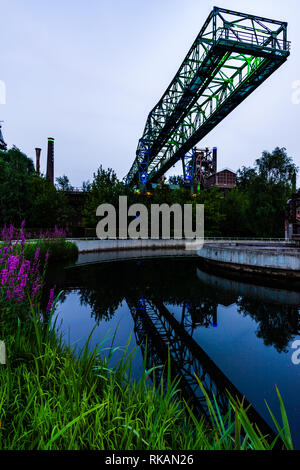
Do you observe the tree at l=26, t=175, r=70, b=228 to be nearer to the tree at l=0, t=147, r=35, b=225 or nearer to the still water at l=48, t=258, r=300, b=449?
the tree at l=0, t=147, r=35, b=225

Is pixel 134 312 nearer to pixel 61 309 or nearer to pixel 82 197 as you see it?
pixel 61 309

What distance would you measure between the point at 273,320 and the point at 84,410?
671 cm

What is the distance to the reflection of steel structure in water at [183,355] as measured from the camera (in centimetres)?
342

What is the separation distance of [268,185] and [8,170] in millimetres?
42577

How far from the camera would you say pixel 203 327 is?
6324 mm

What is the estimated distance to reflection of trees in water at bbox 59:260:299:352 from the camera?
6540 mm

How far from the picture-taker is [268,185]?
128ft

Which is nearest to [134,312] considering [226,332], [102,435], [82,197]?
[226,332]

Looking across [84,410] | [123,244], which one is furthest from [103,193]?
[84,410]

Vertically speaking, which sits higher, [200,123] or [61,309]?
[200,123]

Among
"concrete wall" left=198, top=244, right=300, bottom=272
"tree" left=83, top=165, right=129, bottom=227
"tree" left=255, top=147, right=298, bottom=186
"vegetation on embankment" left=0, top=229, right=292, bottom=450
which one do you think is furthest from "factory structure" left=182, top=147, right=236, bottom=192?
"vegetation on embankment" left=0, top=229, right=292, bottom=450

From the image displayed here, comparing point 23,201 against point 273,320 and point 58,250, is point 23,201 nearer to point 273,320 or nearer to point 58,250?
point 58,250

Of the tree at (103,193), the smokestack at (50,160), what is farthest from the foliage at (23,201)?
the smokestack at (50,160)

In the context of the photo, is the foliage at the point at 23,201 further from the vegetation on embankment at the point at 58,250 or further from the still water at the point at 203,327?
the still water at the point at 203,327
